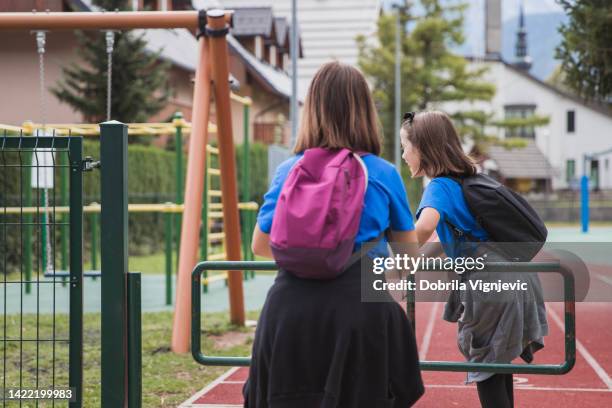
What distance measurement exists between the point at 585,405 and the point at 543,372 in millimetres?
1840

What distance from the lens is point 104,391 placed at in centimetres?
410

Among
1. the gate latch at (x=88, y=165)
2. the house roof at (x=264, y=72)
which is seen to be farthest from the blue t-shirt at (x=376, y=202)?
the house roof at (x=264, y=72)

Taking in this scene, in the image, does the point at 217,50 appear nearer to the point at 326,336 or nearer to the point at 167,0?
the point at 326,336

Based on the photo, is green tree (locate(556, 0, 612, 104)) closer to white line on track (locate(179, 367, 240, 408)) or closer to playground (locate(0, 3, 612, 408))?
playground (locate(0, 3, 612, 408))

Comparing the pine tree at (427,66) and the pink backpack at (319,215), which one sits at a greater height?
the pine tree at (427,66)

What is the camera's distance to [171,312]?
419 inches

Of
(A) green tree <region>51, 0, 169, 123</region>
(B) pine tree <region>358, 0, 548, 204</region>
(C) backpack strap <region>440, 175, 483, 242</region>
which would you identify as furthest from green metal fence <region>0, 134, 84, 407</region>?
(B) pine tree <region>358, 0, 548, 204</region>

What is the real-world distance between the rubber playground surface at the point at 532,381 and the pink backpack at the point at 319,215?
10.2 ft

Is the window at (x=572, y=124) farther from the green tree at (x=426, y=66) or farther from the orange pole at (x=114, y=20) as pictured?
the orange pole at (x=114, y=20)

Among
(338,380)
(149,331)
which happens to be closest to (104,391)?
(338,380)

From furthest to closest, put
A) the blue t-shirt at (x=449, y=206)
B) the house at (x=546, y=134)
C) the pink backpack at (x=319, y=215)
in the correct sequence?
the house at (x=546, y=134)
the blue t-shirt at (x=449, y=206)
the pink backpack at (x=319, y=215)

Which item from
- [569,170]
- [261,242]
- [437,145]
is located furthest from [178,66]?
[569,170]

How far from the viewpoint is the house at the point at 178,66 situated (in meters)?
18.3

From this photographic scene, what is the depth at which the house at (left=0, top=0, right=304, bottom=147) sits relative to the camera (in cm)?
1827
